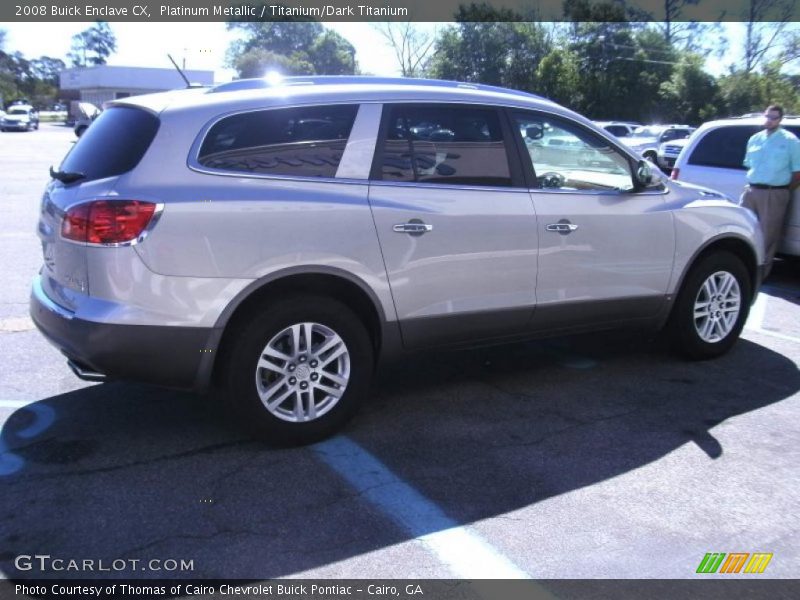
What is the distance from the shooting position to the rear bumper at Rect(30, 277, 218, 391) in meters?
3.86

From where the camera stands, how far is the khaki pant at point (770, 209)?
8.38m

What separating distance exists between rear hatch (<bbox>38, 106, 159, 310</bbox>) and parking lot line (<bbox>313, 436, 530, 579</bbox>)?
61.9 inches

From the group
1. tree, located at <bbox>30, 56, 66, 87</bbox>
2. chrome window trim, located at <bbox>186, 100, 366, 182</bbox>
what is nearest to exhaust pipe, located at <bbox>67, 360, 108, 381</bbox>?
chrome window trim, located at <bbox>186, 100, 366, 182</bbox>

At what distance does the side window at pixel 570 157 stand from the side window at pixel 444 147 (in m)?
0.25

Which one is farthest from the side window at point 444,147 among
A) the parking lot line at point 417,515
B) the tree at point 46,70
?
the tree at point 46,70

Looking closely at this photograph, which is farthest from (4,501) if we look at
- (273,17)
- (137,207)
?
(273,17)

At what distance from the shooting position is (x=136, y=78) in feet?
244

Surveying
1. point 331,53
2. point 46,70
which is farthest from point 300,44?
point 46,70

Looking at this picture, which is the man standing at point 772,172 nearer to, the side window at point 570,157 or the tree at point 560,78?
the side window at point 570,157

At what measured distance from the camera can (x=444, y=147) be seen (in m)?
4.70

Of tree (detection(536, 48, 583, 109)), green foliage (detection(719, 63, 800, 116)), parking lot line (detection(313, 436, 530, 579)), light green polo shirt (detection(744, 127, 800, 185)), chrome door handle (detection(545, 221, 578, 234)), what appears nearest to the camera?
parking lot line (detection(313, 436, 530, 579))

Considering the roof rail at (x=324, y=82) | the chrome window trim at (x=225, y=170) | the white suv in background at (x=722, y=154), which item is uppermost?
the roof rail at (x=324, y=82)

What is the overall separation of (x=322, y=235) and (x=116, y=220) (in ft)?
3.38

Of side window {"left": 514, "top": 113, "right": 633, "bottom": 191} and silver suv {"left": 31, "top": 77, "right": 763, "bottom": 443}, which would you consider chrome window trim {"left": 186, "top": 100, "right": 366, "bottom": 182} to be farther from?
side window {"left": 514, "top": 113, "right": 633, "bottom": 191}
